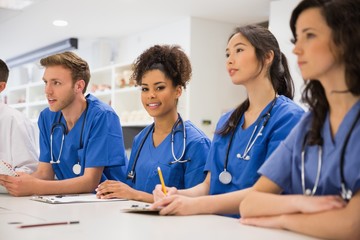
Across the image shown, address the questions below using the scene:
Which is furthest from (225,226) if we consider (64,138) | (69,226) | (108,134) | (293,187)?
(64,138)

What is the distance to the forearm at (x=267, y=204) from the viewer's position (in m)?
1.31

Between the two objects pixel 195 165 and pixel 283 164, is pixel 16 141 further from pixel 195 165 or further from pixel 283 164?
pixel 283 164

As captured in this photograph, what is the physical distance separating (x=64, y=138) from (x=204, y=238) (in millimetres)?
1637

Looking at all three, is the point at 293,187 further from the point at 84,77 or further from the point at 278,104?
the point at 84,77

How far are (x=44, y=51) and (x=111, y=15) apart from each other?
7.79 feet

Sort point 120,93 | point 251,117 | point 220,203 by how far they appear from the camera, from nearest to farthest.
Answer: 1. point 220,203
2. point 251,117
3. point 120,93

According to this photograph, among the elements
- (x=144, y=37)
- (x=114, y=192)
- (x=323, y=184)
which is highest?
(x=144, y=37)

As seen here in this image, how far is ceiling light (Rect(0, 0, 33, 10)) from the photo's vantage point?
16.8 ft

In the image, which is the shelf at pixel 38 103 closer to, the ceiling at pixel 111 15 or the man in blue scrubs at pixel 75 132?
the ceiling at pixel 111 15

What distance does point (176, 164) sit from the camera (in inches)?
89.2

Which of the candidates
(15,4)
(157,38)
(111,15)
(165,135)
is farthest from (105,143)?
(157,38)

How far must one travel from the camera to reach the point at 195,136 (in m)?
2.31

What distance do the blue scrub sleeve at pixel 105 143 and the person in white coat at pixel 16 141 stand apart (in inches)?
16.7

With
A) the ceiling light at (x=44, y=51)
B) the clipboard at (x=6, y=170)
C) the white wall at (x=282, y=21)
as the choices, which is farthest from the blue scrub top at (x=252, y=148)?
the ceiling light at (x=44, y=51)
